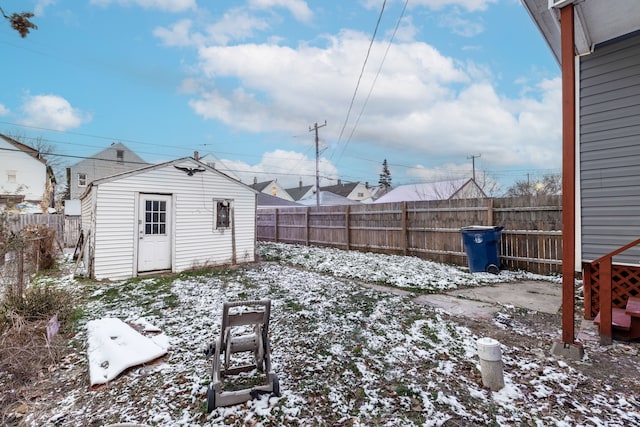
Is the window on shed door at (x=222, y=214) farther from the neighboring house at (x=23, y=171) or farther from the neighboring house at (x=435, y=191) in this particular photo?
the neighboring house at (x=23, y=171)

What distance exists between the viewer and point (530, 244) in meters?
6.59

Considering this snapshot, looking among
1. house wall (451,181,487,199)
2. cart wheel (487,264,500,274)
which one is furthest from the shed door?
house wall (451,181,487,199)

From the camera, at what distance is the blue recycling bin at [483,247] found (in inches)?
257

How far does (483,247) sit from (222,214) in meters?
6.80

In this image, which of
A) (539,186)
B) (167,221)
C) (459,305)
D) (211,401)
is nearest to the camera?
(211,401)

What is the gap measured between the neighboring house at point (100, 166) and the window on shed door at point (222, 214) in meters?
23.1

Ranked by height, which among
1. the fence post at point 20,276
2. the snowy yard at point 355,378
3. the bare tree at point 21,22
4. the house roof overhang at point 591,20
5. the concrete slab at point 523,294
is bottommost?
the snowy yard at point 355,378

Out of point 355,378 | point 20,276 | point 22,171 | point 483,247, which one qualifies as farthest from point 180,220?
point 22,171

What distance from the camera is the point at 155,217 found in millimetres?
7406

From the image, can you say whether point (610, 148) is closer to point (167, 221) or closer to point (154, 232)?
point (167, 221)

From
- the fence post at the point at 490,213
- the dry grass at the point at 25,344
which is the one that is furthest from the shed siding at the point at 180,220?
the fence post at the point at 490,213

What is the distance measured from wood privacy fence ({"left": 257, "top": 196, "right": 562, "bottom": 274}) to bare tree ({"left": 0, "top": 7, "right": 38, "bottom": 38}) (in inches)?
325

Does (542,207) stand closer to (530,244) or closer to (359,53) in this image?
(530,244)

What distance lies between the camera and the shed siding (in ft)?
22.0
